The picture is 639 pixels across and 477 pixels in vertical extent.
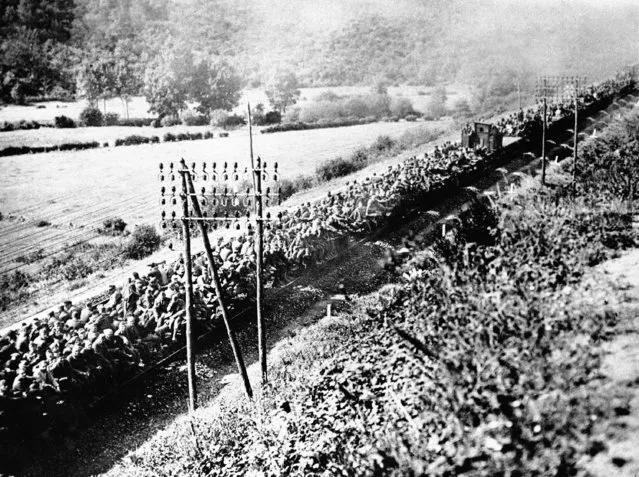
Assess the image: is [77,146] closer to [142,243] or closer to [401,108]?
[142,243]

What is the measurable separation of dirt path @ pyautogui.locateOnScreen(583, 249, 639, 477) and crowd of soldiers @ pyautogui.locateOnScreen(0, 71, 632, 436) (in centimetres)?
658

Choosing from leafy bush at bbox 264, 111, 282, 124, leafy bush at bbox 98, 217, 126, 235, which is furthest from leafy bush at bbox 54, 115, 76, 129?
leafy bush at bbox 264, 111, 282, 124

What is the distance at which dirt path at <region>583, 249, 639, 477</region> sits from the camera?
514 cm

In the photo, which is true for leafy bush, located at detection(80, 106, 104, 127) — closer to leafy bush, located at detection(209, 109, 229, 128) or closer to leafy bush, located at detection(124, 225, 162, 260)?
leafy bush, located at detection(209, 109, 229, 128)

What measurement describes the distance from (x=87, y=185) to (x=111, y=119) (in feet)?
33.3

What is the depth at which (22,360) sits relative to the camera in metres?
10.2

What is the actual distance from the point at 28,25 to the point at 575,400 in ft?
88.8

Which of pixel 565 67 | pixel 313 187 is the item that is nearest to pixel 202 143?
pixel 313 187

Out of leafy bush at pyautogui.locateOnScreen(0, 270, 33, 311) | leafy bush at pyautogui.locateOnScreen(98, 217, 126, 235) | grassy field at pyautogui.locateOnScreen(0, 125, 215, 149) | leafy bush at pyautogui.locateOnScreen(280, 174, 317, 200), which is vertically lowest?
leafy bush at pyautogui.locateOnScreen(0, 270, 33, 311)

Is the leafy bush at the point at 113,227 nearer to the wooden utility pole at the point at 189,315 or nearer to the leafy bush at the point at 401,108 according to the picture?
the wooden utility pole at the point at 189,315

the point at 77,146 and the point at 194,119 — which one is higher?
the point at 194,119

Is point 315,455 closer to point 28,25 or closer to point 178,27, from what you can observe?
point 28,25

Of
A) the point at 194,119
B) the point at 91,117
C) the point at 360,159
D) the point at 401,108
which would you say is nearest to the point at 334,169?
the point at 360,159

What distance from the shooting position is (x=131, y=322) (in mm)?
11414
